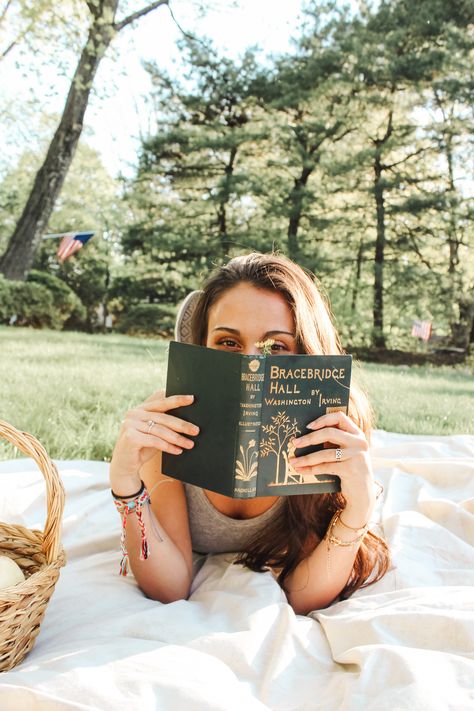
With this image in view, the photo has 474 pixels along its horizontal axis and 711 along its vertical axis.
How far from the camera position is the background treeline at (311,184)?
881 cm

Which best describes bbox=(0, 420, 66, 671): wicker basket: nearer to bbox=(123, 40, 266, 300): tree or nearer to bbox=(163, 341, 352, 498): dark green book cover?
bbox=(163, 341, 352, 498): dark green book cover

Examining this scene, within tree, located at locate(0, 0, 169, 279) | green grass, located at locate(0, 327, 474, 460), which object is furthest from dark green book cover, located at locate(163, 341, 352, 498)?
tree, located at locate(0, 0, 169, 279)

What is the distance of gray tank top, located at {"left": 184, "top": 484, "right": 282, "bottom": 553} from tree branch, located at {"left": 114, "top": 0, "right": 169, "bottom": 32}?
241 inches

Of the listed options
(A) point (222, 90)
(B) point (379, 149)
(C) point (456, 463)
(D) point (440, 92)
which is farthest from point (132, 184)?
(C) point (456, 463)

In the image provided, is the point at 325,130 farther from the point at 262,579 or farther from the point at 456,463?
the point at 262,579

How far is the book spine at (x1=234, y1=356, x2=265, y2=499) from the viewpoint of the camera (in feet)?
3.33

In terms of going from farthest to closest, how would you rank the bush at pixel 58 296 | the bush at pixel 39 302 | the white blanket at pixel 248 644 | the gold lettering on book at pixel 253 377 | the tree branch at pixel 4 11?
the bush at pixel 58 296, the bush at pixel 39 302, the tree branch at pixel 4 11, the gold lettering on book at pixel 253 377, the white blanket at pixel 248 644

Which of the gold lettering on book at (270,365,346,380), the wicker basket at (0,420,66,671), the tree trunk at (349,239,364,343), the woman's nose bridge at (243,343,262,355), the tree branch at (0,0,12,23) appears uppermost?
the tree branch at (0,0,12,23)

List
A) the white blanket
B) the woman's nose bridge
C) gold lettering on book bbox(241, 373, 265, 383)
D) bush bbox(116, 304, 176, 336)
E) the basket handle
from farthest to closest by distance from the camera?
bush bbox(116, 304, 176, 336)
the woman's nose bridge
the basket handle
gold lettering on book bbox(241, 373, 265, 383)
the white blanket

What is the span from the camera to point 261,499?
4.67 feet

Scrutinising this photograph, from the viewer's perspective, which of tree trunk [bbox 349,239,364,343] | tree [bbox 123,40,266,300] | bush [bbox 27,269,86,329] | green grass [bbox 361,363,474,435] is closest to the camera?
green grass [bbox 361,363,474,435]

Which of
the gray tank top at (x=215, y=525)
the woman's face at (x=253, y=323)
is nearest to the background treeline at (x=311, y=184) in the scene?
the gray tank top at (x=215, y=525)

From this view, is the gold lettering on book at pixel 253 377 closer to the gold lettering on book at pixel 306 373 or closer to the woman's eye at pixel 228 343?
the gold lettering on book at pixel 306 373

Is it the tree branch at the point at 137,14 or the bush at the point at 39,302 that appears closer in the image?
the tree branch at the point at 137,14
